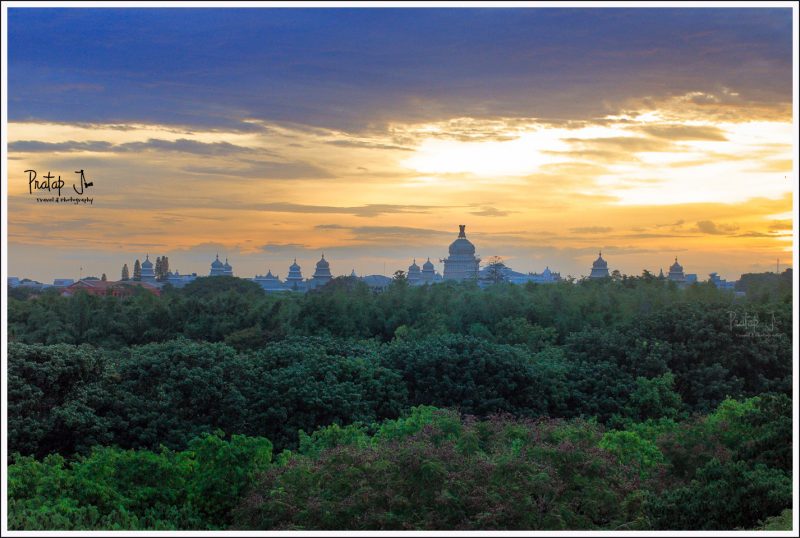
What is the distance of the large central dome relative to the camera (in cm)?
1802

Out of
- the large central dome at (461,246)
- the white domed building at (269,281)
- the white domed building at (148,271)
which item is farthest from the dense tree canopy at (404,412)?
the white domed building at (269,281)

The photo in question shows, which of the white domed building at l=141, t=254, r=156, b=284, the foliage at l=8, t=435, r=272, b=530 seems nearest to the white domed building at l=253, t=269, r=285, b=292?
the white domed building at l=141, t=254, r=156, b=284

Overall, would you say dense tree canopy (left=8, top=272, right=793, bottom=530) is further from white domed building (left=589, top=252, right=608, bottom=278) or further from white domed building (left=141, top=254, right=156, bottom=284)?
white domed building (left=141, top=254, right=156, bottom=284)

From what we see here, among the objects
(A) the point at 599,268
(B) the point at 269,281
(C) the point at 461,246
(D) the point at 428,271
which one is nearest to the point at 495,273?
(C) the point at 461,246

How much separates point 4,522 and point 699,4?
6.11m

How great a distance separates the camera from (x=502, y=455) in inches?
320

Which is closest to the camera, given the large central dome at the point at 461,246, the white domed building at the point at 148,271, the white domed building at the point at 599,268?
the large central dome at the point at 461,246

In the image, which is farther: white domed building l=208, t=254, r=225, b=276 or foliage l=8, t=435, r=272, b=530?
white domed building l=208, t=254, r=225, b=276

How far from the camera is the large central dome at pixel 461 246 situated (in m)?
18.0

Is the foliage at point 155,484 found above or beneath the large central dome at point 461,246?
beneath

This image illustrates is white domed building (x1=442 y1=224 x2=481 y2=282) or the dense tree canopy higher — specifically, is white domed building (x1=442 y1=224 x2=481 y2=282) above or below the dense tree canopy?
above

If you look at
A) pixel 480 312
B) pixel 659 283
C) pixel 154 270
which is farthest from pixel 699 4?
pixel 154 270

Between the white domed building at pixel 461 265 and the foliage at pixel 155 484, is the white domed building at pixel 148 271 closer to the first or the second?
the white domed building at pixel 461 265

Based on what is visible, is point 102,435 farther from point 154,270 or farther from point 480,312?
point 154,270
